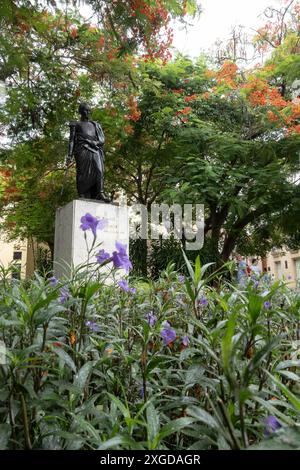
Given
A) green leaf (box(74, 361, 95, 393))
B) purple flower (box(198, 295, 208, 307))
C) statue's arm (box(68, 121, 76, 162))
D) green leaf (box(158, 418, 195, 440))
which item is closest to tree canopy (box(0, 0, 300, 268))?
statue's arm (box(68, 121, 76, 162))

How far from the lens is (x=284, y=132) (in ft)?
32.2

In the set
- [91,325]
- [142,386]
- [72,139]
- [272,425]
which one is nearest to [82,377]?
[142,386]

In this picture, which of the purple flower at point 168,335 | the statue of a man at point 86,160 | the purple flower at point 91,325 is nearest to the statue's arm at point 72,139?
the statue of a man at point 86,160

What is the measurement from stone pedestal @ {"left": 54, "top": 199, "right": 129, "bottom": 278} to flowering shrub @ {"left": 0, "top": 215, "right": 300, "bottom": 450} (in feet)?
14.2

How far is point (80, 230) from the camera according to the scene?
18.8ft

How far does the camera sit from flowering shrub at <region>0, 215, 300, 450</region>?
2.35 ft

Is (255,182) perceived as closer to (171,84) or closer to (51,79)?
(171,84)

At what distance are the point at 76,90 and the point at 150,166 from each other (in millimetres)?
4744

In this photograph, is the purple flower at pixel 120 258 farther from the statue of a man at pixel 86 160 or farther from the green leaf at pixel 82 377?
the statue of a man at pixel 86 160

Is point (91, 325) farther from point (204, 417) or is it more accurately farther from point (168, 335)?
point (204, 417)

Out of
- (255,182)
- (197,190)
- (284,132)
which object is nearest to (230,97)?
(284,132)

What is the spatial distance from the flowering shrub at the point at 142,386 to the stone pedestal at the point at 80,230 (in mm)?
4313

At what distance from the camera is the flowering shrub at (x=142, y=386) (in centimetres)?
72

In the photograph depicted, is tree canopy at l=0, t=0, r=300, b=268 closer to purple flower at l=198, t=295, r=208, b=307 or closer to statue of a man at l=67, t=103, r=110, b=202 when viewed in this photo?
statue of a man at l=67, t=103, r=110, b=202
